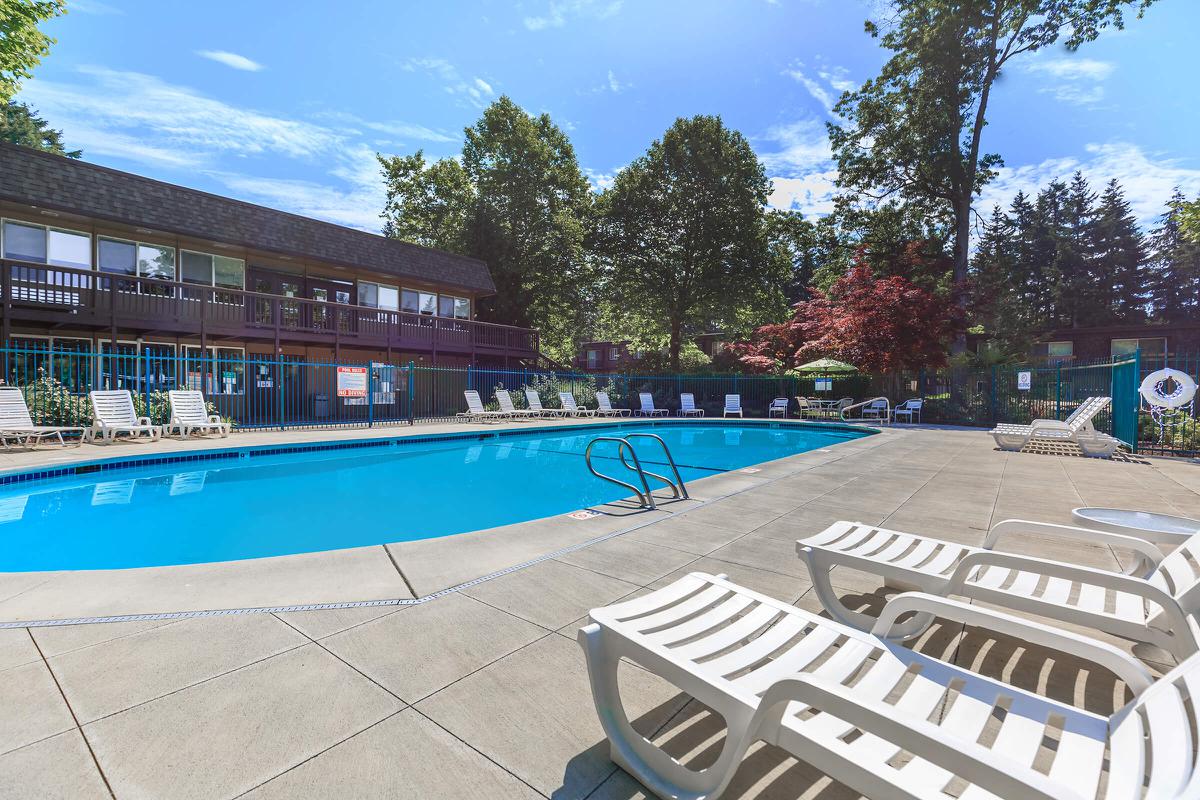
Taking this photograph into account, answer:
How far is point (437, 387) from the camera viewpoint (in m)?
20.9

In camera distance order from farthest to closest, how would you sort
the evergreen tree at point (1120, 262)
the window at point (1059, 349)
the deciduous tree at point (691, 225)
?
the evergreen tree at point (1120, 262)
the window at point (1059, 349)
the deciduous tree at point (691, 225)

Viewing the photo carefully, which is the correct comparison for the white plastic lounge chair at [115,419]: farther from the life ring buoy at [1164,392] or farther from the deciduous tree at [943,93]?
the deciduous tree at [943,93]

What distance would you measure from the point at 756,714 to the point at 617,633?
0.48m

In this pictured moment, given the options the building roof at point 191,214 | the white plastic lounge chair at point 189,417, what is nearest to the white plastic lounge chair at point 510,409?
the building roof at point 191,214

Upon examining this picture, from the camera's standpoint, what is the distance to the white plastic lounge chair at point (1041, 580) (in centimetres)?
183

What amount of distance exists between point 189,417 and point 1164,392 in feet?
66.3

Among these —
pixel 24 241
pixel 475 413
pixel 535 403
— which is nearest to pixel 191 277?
pixel 24 241

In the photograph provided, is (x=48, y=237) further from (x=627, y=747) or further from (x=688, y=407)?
(x=688, y=407)

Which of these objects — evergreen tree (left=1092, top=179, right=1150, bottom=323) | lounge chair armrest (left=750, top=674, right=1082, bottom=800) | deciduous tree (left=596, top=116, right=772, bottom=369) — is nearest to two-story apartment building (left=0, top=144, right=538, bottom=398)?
deciduous tree (left=596, top=116, right=772, bottom=369)

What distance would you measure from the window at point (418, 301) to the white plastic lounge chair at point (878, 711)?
831 inches

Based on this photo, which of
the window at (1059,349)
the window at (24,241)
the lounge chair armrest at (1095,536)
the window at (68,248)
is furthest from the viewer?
the window at (1059,349)

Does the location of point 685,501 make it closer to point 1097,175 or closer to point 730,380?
point 730,380

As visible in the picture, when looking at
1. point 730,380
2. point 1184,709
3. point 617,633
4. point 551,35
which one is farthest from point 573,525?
point 730,380

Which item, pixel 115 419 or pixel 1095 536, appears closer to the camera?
pixel 1095 536
